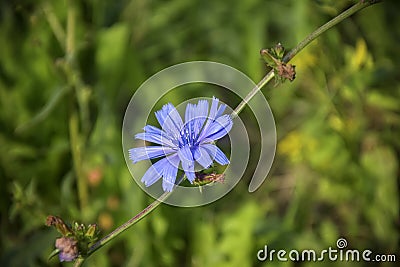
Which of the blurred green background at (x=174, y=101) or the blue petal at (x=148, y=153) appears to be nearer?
the blue petal at (x=148, y=153)

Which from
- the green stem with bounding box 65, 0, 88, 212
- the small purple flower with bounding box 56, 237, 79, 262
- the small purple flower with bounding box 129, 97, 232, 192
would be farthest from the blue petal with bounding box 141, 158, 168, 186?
the green stem with bounding box 65, 0, 88, 212

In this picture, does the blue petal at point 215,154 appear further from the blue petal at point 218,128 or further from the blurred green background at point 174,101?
the blurred green background at point 174,101

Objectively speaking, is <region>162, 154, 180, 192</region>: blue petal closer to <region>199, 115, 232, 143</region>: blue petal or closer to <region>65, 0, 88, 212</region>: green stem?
<region>199, 115, 232, 143</region>: blue petal

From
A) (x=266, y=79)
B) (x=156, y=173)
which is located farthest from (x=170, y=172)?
(x=266, y=79)

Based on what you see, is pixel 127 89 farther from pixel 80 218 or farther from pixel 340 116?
pixel 340 116

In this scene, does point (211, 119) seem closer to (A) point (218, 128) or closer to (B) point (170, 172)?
(A) point (218, 128)

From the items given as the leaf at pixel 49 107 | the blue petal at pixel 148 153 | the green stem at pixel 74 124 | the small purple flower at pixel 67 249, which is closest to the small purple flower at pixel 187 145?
the blue petal at pixel 148 153

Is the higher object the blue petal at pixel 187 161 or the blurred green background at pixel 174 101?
the blurred green background at pixel 174 101
